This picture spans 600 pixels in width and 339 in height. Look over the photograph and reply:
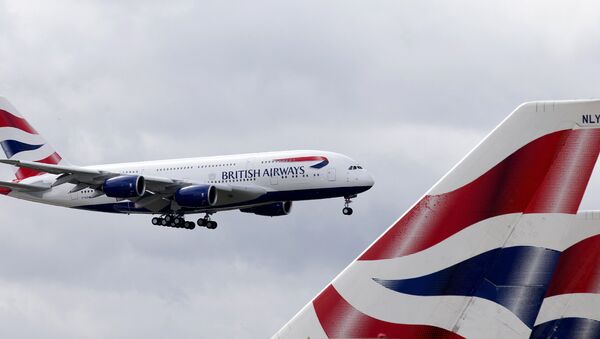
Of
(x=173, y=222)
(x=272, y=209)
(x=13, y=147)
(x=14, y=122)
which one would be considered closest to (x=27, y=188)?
(x=13, y=147)

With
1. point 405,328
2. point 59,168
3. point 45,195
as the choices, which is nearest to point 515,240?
point 405,328

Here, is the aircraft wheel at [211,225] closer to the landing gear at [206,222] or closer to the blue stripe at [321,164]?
the landing gear at [206,222]

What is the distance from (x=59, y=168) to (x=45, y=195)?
8.46 metres

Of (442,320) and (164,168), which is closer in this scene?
(442,320)

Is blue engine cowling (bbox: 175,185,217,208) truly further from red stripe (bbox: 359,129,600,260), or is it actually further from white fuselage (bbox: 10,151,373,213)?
red stripe (bbox: 359,129,600,260)

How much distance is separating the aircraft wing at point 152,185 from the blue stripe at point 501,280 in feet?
205

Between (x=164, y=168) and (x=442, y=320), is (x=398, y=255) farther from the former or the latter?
(x=164, y=168)

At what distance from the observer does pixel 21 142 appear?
92.2 meters

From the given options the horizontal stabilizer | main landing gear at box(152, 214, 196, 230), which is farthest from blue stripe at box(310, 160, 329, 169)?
the horizontal stabilizer

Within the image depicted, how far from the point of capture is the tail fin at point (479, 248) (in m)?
14.1

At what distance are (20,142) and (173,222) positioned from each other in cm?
1640

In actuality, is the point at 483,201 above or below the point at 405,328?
above

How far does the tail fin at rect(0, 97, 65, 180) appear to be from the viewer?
91.8 meters

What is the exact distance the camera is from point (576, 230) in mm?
17922
